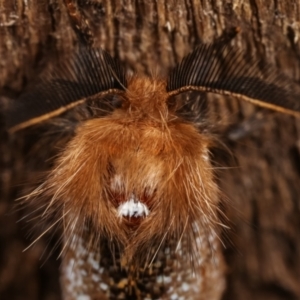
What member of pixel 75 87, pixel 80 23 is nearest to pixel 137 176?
pixel 75 87

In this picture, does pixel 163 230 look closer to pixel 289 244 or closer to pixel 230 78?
pixel 230 78

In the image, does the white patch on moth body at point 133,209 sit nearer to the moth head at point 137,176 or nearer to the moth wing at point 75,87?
the moth head at point 137,176

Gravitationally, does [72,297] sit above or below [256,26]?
below

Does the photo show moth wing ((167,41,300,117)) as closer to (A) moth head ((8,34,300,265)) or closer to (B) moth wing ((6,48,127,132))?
(A) moth head ((8,34,300,265))

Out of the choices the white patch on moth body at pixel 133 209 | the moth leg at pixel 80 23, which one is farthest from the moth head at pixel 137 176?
the moth leg at pixel 80 23

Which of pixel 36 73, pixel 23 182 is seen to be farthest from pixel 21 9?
pixel 23 182

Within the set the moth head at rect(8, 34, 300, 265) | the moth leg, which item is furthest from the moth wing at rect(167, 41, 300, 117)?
the moth leg

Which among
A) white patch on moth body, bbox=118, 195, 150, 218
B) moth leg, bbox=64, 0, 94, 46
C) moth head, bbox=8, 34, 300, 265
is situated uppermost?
moth leg, bbox=64, 0, 94, 46
